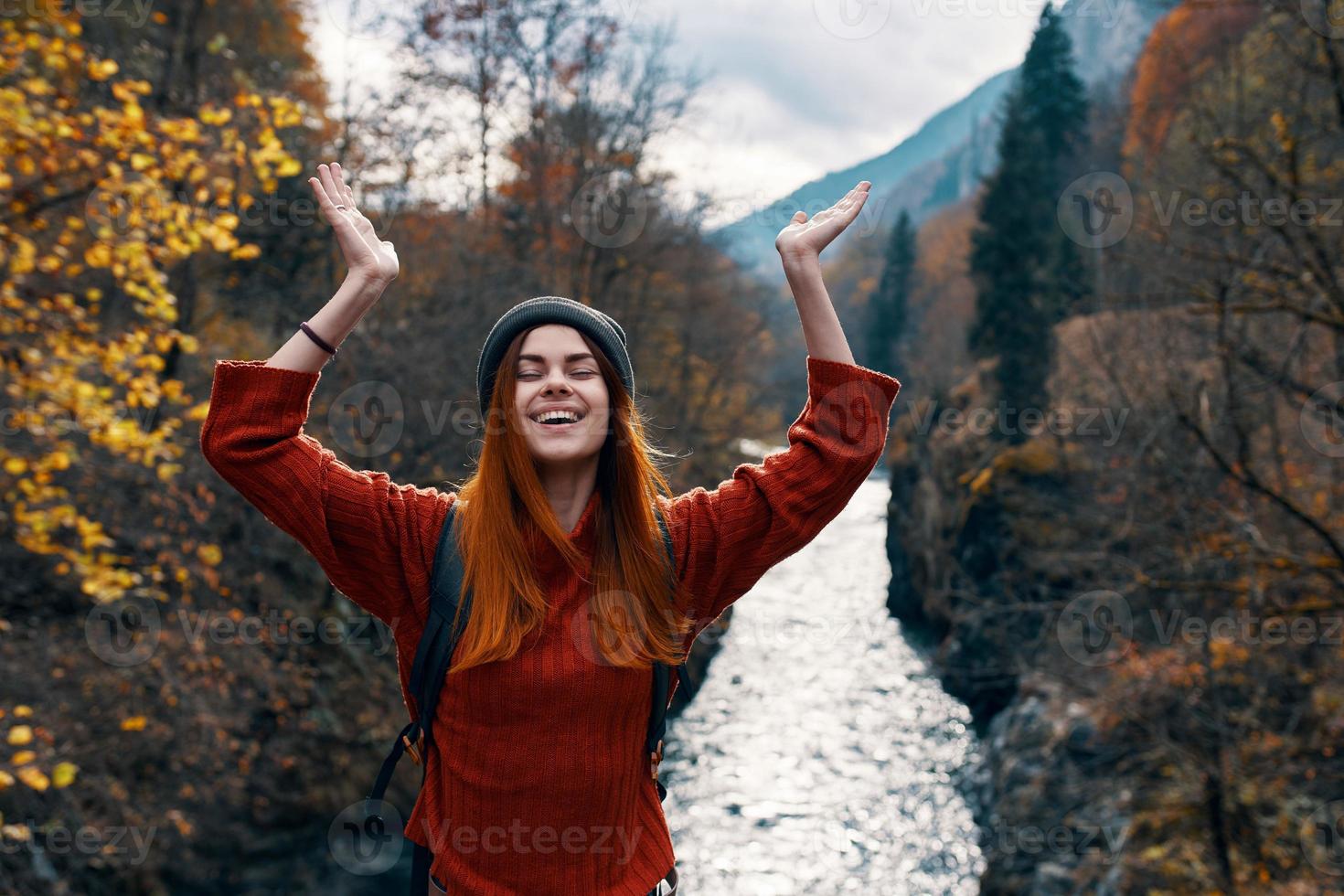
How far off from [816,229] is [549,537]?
0.83m

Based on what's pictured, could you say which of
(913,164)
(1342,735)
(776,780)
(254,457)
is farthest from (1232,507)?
(913,164)

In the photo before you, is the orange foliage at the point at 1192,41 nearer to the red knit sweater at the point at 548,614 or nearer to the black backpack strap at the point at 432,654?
the red knit sweater at the point at 548,614

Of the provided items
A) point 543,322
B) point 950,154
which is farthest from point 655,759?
point 950,154

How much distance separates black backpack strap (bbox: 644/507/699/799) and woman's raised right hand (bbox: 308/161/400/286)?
0.76 metres

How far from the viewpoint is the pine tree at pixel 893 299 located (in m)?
44.8

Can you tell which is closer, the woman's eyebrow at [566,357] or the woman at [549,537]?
the woman at [549,537]

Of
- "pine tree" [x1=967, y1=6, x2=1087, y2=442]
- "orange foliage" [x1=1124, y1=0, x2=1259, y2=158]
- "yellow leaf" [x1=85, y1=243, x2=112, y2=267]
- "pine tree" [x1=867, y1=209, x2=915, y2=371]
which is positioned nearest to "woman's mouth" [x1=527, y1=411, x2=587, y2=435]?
"yellow leaf" [x1=85, y1=243, x2=112, y2=267]

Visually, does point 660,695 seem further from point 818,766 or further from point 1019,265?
point 1019,265

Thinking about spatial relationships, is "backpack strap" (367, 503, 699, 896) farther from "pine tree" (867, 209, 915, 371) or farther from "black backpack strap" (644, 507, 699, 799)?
"pine tree" (867, 209, 915, 371)

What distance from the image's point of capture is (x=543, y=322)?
1851 millimetres

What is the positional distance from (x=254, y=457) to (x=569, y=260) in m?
16.5

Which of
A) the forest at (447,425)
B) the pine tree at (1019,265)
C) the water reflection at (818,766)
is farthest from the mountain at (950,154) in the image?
the water reflection at (818,766)

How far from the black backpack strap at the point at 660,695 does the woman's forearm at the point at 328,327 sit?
75 cm

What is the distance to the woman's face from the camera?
1.78m
